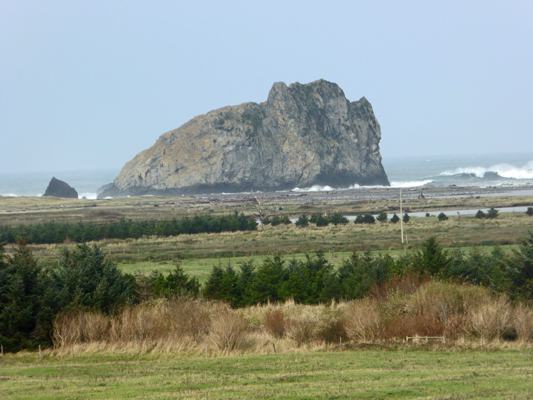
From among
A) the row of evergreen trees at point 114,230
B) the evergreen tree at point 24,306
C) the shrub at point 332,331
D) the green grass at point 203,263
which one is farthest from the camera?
the row of evergreen trees at point 114,230

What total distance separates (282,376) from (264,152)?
569 feet

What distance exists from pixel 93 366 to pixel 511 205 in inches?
3290

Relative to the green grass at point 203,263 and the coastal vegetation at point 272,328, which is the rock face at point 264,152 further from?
the coastal vegetation at point 272,328

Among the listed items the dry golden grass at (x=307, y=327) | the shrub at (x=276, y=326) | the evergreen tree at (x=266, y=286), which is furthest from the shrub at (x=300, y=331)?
the evergreen tree at (x=266, y=286)

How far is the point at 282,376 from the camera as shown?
14.4 meters

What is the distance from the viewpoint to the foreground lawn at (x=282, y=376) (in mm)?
12297

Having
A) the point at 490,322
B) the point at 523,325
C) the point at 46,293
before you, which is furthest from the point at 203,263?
the point at 523,325

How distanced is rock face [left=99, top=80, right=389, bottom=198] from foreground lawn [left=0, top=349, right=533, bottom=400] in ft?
536

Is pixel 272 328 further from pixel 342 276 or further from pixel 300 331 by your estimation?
pixel 342 276

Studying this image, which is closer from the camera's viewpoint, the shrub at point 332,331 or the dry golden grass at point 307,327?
the dry golden grass at point 307,327

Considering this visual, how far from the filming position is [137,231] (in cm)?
6294

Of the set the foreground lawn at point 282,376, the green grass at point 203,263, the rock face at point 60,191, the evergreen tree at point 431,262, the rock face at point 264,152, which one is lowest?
the green grass at point 203,263

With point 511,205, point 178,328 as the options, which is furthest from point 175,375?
point 511,205

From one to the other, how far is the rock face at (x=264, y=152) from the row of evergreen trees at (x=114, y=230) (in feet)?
366
